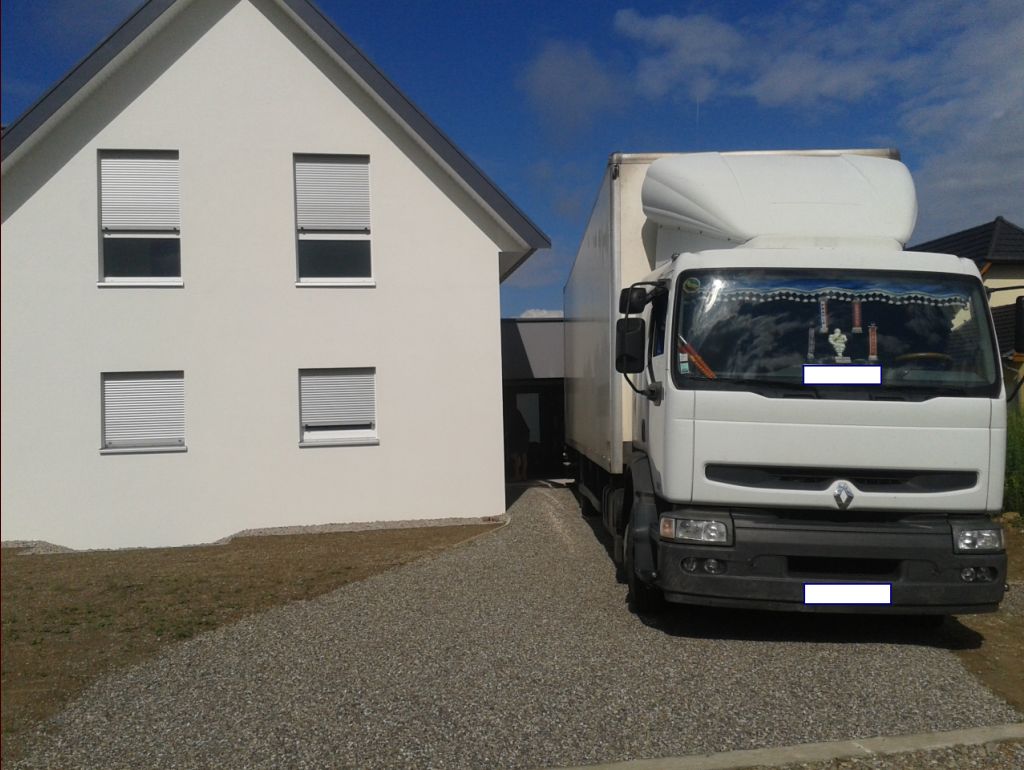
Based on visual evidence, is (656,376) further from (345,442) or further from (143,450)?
(143,450)

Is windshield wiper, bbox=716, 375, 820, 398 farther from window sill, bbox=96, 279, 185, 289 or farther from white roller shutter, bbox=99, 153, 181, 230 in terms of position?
white roller shutter, bbox=99, 153, 181, 230

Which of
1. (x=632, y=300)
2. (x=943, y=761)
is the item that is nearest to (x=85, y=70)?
(x=632, y=300)

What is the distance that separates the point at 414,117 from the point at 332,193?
162cm

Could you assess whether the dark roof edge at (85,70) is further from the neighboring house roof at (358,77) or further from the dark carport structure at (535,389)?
the dark carport structure at (535,389)

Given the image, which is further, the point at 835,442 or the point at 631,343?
the point at 631,343

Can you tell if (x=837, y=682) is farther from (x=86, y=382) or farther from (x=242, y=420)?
(x=86, y=382)

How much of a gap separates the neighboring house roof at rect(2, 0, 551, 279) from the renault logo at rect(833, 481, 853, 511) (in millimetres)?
7727

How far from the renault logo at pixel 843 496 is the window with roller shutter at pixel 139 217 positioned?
945cm

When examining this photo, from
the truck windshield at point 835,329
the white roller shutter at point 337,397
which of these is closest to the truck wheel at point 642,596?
the truck windshield at point 835,329

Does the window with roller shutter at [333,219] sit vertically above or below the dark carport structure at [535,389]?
above

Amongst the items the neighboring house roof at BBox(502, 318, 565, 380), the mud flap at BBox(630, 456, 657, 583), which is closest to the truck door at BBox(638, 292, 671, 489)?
the mud flap at BBox(630, 456, 657, 583)

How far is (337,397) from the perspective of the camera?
1243 cm

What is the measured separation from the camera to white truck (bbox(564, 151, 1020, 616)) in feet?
18.5

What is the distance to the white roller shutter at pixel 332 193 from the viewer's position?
12422 mm
